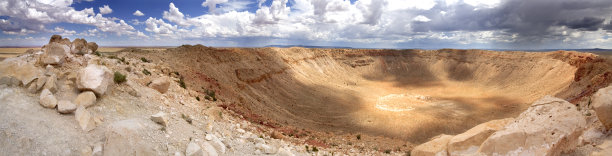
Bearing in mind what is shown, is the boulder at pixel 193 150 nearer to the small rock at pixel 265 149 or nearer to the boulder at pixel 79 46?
the small rock at pixel 265 149

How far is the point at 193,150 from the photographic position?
6.95 meters

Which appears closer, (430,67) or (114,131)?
(114,131)

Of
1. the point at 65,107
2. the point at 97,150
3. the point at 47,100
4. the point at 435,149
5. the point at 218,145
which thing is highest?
the point at 47,100

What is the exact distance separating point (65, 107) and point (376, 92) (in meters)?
44.8

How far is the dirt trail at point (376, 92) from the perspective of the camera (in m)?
24.6

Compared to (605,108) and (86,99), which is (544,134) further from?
(86,99)

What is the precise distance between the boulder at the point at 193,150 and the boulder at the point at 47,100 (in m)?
3.28

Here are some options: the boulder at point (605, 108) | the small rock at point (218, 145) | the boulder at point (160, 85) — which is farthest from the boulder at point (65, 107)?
the boulder at point (605, 108)

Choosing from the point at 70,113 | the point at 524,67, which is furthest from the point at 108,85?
the point at 524,67

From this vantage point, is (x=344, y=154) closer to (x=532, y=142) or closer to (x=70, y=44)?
(x=532, y=142)

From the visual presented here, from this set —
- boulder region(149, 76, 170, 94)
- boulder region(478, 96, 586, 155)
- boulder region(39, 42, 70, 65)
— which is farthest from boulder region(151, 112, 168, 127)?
boulder region(478, 96, 586, 155)

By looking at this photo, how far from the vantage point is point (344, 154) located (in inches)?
587

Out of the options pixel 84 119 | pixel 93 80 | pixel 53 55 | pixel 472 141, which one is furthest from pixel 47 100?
pixel 472 141

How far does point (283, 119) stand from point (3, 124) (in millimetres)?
18701
